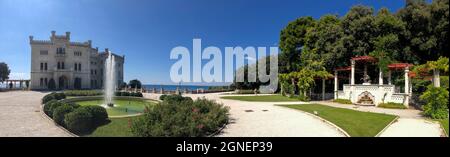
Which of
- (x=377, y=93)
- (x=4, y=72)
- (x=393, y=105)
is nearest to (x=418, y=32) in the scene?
(x=377, y=93)

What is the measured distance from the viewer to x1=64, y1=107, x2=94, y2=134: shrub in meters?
14.0

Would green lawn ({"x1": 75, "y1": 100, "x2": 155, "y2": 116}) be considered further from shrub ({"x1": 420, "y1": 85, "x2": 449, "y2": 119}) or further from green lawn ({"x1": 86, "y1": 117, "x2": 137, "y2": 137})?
shrub ({"x1": 420, "y1": 85, "x2": 449, "y2": 119})

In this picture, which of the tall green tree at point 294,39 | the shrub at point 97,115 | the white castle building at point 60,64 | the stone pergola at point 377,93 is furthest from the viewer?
the white castle building at point 60,64

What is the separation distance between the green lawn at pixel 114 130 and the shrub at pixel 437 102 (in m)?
17.8

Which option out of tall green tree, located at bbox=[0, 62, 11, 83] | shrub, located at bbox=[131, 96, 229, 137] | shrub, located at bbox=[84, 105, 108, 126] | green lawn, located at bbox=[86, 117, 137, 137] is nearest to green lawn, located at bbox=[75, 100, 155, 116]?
green lawn, located at bbox=[86, 117, 137, 137]

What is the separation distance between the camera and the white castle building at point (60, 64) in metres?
55.3

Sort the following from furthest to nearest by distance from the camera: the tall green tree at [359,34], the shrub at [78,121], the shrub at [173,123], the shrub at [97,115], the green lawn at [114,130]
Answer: the tall green tree at [359,34], the shrub at [97,115], the shrub at [78,121], the green lawn at [114,130], the shrub at [173,123]

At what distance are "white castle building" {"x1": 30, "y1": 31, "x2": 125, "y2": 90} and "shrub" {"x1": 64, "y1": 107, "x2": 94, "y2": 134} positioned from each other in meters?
50.2


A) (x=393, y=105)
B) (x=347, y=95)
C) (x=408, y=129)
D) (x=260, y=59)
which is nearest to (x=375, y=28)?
(x=347, y=95)

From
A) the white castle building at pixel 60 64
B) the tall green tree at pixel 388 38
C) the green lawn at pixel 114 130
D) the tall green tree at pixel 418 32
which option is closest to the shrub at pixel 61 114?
the green lawn at pixel 114 130

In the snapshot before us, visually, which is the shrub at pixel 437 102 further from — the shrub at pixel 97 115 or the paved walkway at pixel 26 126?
the paved walkway at pixel 26 126
